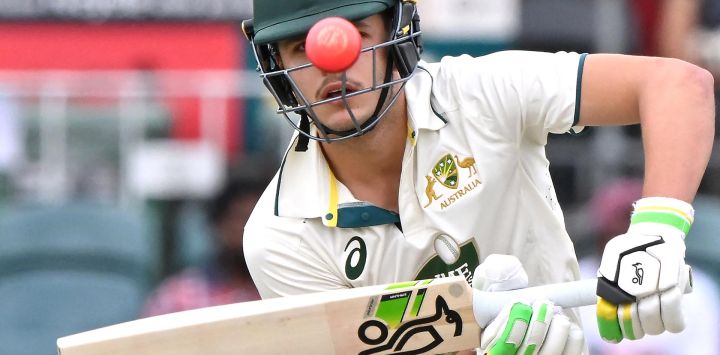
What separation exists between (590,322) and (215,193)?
1623mm

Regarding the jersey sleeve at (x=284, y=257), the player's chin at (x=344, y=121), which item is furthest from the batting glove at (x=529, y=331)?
the jersey sleeve at (x=284, y=257)

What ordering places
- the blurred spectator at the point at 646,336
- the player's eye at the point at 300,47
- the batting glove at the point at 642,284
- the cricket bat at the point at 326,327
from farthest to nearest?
the blurred spectator at the point at 646,336 < the player's eye at the point at 300,47 < the cricket bat at the point at 326,327 < the batting glove at the point at 642,284

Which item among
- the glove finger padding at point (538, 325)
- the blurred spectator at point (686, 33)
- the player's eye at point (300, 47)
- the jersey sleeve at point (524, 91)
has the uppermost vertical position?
the player's eye at point (300, 47)

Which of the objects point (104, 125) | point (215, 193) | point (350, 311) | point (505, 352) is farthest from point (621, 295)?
point (104, 125)

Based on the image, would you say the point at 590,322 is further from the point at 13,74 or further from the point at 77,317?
the point at 13,74

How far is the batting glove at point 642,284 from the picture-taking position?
258 cm

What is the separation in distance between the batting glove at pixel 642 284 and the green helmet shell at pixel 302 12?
0.79 meters

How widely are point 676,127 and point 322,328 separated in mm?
811

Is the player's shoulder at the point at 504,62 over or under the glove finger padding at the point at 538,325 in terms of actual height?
over

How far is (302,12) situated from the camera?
3109 mm

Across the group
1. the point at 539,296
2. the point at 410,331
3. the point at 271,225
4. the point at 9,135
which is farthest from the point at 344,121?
the point at 9,135

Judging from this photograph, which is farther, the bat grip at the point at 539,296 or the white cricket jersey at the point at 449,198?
the white cricket jersey at the point at 449,198

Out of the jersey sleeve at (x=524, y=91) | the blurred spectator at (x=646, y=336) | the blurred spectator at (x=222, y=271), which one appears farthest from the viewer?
the blurred spectator at (x=222, y=271)

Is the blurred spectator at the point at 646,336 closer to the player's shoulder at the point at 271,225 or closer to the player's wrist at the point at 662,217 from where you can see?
the player's shoulder at the point at 271,225
